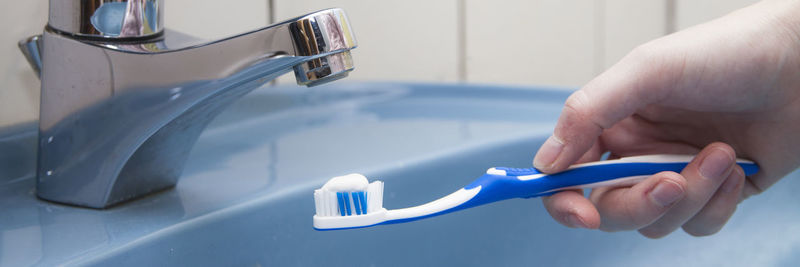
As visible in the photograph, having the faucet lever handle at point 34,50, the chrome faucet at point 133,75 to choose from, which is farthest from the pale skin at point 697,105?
the faucet lever handle at point 34,50

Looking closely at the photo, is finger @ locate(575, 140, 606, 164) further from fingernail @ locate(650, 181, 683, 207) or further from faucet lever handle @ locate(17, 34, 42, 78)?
faucet lever handle @ locate(17, 34, 42, 78)

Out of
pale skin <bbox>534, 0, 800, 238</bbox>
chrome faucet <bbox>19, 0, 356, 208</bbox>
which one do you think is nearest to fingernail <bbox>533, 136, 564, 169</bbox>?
pale skin <bbox>534, 0, 800, 238</bbox>

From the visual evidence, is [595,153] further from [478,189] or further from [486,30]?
[486,30]

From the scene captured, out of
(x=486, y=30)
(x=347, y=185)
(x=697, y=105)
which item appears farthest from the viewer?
(x=486, y=30)

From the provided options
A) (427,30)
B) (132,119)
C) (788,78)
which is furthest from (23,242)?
(427,30)

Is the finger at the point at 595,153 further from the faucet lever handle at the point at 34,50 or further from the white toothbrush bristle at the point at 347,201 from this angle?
the faucet lever handle at the point at 34,50

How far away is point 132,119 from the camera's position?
259mm

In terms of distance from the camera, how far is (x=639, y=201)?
1.05ft

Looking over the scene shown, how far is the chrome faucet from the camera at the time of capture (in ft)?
0.77

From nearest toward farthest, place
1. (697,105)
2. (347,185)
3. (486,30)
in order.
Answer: (347,185), (697,105), (486,30)

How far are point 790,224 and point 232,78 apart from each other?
0.37 m

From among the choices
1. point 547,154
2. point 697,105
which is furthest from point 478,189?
point 697,105

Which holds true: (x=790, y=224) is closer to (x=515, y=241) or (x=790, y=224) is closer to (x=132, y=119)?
(x=515, y=241)

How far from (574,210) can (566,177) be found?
0.02 meters
